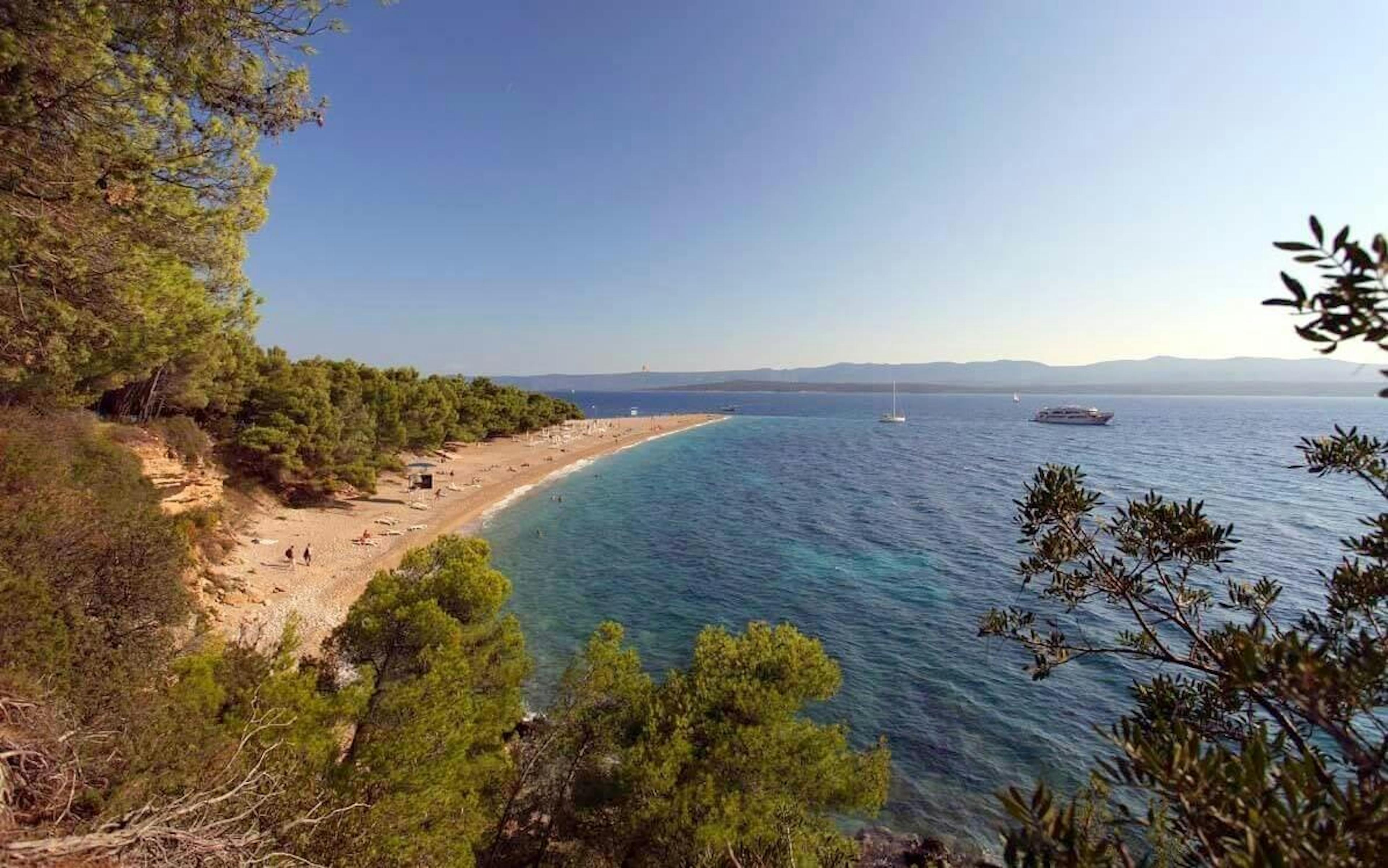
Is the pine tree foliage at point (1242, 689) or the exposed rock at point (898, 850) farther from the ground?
the pine tree foliage at point (1242, 689)

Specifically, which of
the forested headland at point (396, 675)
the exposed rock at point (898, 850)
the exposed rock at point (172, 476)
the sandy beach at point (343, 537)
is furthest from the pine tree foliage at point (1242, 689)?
the exposed rock at point (172, 476)

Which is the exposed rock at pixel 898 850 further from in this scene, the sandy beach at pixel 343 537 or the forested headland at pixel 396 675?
the sandy beach at pixel 343 537

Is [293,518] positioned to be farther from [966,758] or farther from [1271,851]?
[1271,851]

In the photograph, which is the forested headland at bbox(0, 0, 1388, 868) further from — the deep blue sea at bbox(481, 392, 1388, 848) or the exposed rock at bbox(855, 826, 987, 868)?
the deep blue sea at bbox(481, 392, 1388, 848)

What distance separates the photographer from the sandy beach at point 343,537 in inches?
849

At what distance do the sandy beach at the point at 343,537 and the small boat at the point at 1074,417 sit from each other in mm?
101491

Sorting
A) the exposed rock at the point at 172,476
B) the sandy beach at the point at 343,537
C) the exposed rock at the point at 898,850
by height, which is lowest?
the exposed rock at the point at 898,850

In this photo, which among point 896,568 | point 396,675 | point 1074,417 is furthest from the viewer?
point 1074,417

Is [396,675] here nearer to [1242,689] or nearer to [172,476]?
[1242,689]

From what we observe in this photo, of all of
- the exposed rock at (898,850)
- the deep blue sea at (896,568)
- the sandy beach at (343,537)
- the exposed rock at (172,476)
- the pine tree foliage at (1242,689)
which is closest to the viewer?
the pine tree foliage at (1242,689)

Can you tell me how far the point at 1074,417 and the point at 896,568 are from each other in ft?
336

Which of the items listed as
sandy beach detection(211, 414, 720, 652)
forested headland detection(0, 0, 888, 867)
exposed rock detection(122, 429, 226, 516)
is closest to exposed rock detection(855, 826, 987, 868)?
forested headland detection(0, 0, 888, 867)

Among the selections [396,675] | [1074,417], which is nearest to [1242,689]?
[396,675]

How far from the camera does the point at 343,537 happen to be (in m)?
31.0
